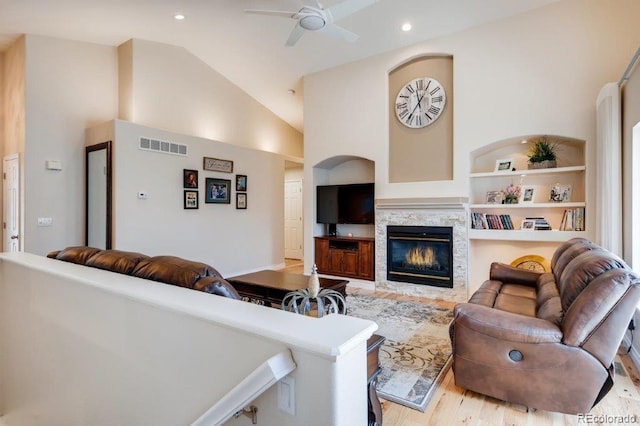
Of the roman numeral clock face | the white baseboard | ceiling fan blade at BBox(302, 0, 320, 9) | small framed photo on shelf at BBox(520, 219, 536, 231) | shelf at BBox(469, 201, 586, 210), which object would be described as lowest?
the white baseboard

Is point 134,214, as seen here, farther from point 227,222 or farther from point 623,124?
point 623,124

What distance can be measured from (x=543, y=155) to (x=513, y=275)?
70.1 inches

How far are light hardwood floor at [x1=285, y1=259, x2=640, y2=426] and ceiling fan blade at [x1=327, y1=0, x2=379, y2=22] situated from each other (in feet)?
11.6

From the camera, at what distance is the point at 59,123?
5.00 meters

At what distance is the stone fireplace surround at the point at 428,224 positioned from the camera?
4.85 metres

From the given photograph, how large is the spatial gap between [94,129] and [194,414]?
5209 mm

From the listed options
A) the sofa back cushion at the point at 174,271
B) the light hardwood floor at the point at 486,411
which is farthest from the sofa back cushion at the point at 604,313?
the sofa back cushion at the point at 174,271

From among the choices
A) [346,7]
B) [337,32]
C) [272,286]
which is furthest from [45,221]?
[346,7]

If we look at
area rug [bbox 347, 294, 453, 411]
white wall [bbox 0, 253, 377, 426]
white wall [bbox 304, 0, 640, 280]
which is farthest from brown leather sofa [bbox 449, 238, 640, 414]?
white wall [bbox 304, 0, 640, 280]

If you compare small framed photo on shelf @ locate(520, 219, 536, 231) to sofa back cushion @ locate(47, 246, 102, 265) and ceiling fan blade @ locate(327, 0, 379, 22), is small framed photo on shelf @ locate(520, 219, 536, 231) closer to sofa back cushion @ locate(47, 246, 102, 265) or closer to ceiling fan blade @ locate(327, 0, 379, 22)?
ceiling fan blade @ locate(327, 0, 379, 22)

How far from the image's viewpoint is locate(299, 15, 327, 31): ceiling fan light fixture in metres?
3.70

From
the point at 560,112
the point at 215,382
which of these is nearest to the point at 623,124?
the point at 560,112

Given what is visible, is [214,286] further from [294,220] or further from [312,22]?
Answer: [294,220]

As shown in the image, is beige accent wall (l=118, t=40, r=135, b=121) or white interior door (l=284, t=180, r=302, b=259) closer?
beige accent wall (l=118, t=40, r=135, b=121)
